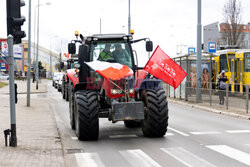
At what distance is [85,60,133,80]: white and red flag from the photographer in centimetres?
913

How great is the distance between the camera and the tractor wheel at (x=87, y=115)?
8992mm

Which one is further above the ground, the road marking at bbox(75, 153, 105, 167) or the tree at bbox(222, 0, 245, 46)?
the tree at bbox(222, 0, 245, 46)

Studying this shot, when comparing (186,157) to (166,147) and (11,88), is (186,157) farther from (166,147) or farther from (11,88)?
(11,88)

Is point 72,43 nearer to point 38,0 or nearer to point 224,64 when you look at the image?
point 224,64

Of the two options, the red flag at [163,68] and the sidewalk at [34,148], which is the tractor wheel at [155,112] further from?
the sidewalk at [34,148]

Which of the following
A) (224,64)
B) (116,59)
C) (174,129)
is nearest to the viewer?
(116,59)

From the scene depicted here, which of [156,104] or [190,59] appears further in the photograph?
[190,59]

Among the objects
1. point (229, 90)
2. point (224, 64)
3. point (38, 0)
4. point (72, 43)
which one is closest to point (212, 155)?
point (72, 43)

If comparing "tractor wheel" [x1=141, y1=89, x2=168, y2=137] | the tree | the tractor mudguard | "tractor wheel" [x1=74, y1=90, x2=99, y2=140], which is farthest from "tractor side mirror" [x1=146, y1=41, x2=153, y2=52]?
the tree

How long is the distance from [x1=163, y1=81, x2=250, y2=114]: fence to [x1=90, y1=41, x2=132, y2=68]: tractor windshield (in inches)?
267

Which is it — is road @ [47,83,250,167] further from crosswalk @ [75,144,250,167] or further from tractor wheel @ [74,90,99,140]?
tractor wheel @ [74,90,99,140]

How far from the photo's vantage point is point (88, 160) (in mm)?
7371

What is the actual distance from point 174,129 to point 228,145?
9.10 feet

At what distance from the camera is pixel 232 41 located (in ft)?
130
